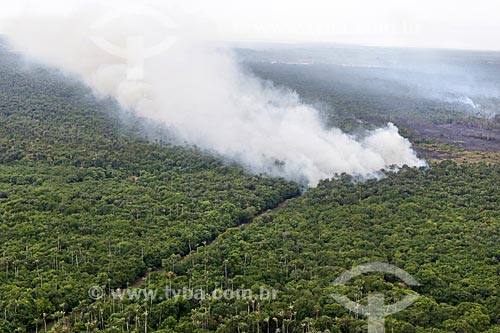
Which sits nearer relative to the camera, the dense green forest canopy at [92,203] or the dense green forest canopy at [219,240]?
the dense green forest canopy at [219,240]

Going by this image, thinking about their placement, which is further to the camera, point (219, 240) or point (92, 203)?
point (92, 203)

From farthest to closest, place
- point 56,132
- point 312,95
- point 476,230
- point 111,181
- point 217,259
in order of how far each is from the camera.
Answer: point 312,95
point 56,132
point 111,181
point 476,230
point 217,259

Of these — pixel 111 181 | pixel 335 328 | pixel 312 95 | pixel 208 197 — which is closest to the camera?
pixel 335 328

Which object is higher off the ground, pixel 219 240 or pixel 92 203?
pixel 92 203

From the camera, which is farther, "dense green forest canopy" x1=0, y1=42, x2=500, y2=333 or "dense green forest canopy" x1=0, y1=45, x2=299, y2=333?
"dense green forest canopy" x1=0, y1=45, x2=299, y2=333

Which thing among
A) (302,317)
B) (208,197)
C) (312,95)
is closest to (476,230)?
(302,317)

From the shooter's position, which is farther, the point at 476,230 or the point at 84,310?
the point at 476,230

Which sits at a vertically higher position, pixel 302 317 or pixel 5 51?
pixel 5 51

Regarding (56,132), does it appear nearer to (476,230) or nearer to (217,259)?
(217,259)

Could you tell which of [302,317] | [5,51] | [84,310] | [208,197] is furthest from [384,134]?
[5,51]

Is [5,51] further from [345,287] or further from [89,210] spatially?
[345,287]
